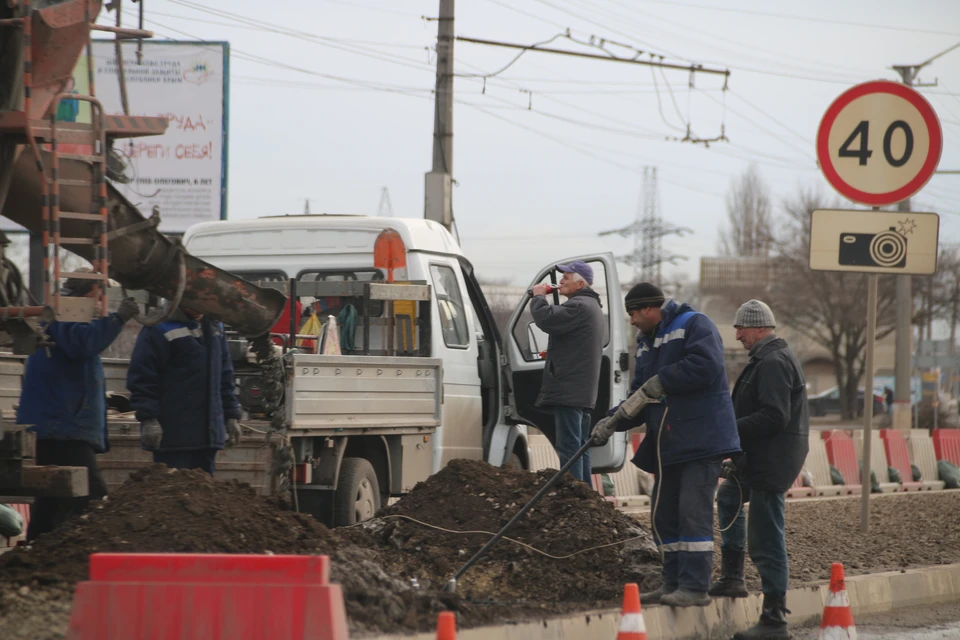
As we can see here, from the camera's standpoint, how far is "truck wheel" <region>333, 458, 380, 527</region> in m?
8.98

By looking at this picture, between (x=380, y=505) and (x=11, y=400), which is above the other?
(x=11, y=400)

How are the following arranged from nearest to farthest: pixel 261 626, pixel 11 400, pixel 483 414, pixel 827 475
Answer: pixel 261 626
pixel 11 400
pixel 483 414
pixel 827 475

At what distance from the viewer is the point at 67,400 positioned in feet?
24.2

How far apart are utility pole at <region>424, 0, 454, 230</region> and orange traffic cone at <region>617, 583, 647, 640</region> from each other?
45.2 feet

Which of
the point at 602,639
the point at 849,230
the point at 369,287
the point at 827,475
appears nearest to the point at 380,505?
the point at 369,287

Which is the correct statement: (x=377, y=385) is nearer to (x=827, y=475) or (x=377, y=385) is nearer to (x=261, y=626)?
(x=261, y=626)

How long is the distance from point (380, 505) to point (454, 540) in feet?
5.20

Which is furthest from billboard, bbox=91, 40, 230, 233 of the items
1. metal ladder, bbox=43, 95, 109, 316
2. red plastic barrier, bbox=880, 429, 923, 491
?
metal ladder, bbox=43, 95, 109, 316

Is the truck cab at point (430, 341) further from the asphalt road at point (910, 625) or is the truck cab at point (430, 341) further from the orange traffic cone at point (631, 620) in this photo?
the orange traffic cone at point (631, 620)

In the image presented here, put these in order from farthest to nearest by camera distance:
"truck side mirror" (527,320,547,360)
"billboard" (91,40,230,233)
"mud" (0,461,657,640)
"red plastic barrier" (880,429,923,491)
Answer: "billboard" (91,40,230,233) < "red plastic barrier" (880,429,923,491) < "truck side mirror" (527,320,547,360) < "mud" (0,461,657,640)

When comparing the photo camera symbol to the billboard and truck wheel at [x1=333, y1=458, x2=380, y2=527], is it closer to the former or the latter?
truck wheel at [x1=333, y1=458, x2=380, y2=527]

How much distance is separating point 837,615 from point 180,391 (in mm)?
3993

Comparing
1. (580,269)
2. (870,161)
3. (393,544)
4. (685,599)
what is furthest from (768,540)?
(870,161)

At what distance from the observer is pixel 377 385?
9.28 meters
